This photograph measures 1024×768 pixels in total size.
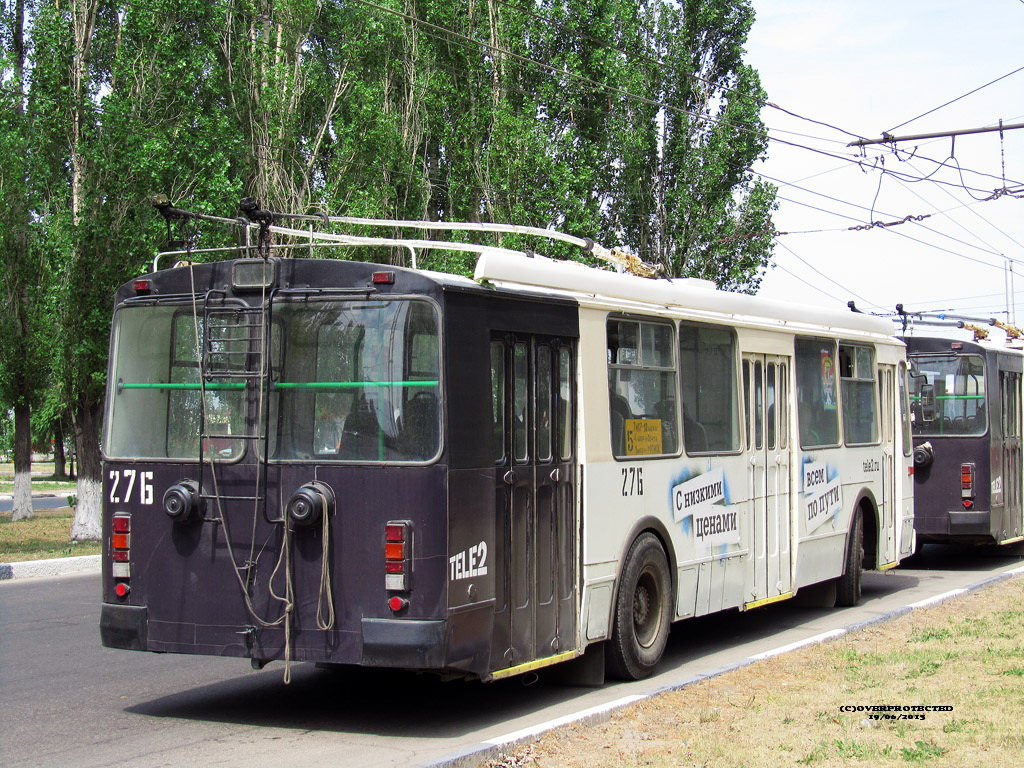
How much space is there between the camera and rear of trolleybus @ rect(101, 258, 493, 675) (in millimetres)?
7086

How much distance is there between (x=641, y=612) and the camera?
9375mm

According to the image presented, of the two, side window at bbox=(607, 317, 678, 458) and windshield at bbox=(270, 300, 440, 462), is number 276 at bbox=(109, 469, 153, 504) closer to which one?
windshield at bbox=(270, 300, 440, 462)

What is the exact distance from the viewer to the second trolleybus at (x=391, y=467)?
715 centimetres

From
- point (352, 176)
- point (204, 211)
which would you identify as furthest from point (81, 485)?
point (352, 176)

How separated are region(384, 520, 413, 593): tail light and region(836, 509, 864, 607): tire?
7434mm

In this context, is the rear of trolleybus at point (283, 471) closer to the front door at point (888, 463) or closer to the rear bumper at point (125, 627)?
the rear bumper at point (125, 627)

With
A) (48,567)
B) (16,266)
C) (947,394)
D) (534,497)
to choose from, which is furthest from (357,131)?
(534,497)

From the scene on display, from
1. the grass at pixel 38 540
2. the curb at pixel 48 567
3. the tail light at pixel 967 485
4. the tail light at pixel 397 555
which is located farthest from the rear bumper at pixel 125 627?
the tail light at pixel 967 485

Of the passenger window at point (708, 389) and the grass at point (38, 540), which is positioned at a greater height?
the passenger window at point (708, 389)

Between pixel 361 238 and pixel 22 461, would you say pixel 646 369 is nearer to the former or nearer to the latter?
pixel 361 238

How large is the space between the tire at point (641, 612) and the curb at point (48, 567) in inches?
408

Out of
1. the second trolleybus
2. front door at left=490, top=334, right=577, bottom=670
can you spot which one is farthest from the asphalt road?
front door at left=490, top=334, right=577, bottom=670

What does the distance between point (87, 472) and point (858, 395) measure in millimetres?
14607

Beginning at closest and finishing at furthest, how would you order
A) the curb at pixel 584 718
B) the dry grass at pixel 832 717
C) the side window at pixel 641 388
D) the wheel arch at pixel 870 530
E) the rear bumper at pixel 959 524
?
the curb at pixel 584 718 < the dry grass at pixel 832 717 < the side window at pixel 641 388 < the wheel arch at pixel 870 530 < the rear bumper at pixel 959 524
